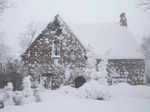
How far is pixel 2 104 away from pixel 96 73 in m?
5.91

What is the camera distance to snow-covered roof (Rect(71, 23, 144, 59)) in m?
20.0

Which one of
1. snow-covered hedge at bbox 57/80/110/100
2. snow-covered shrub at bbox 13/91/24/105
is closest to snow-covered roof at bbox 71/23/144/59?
snow-covered hedge at bbox 57/80/110/100

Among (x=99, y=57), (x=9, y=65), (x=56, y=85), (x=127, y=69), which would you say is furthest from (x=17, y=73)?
(x=127, y=69)

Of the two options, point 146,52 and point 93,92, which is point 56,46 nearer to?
point 93,92

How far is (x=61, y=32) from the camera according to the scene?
19.2 meters

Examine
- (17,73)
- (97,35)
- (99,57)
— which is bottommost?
(17,73)

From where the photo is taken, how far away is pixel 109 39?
2119 cm

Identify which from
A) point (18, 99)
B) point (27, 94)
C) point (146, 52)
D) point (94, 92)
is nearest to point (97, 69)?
point (94, 92)

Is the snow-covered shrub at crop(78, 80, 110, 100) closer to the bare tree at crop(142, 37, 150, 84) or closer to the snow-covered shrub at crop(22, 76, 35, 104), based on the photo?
the snow-covered shrub at crop(22, 76, 35, 104)

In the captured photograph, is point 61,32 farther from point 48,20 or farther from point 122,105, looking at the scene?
point 122,105

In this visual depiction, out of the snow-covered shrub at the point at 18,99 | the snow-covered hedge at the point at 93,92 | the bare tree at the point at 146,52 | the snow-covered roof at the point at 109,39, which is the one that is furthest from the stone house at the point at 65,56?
the bare tree at the point at 146,52

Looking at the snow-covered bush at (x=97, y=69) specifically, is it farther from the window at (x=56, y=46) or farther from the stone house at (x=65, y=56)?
the window at (x=56, y=46)

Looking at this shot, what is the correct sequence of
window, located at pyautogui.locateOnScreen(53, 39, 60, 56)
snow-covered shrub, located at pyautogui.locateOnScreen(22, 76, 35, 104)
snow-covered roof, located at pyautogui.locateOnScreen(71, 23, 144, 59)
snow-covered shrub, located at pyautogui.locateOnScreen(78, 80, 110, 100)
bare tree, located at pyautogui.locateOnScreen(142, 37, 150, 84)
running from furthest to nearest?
bare tree, located at pyautogui.locateOnScreen(142, 37, 150, 84)
snow-covered roof, located at pyautogui.locateOnScreen(71, 23, 144, 59)
window, located at pyautogui.locateOnScreen(53, 39, 60, 56)
snow-covered shrub, located at pyautogui.locateOnScreen(78, 80, 110, 100)
snow-covered shrub, located at pyautogui.locateOnScreen(22, 76, 35, 104)

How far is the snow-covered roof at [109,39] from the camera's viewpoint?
20.0 meters
